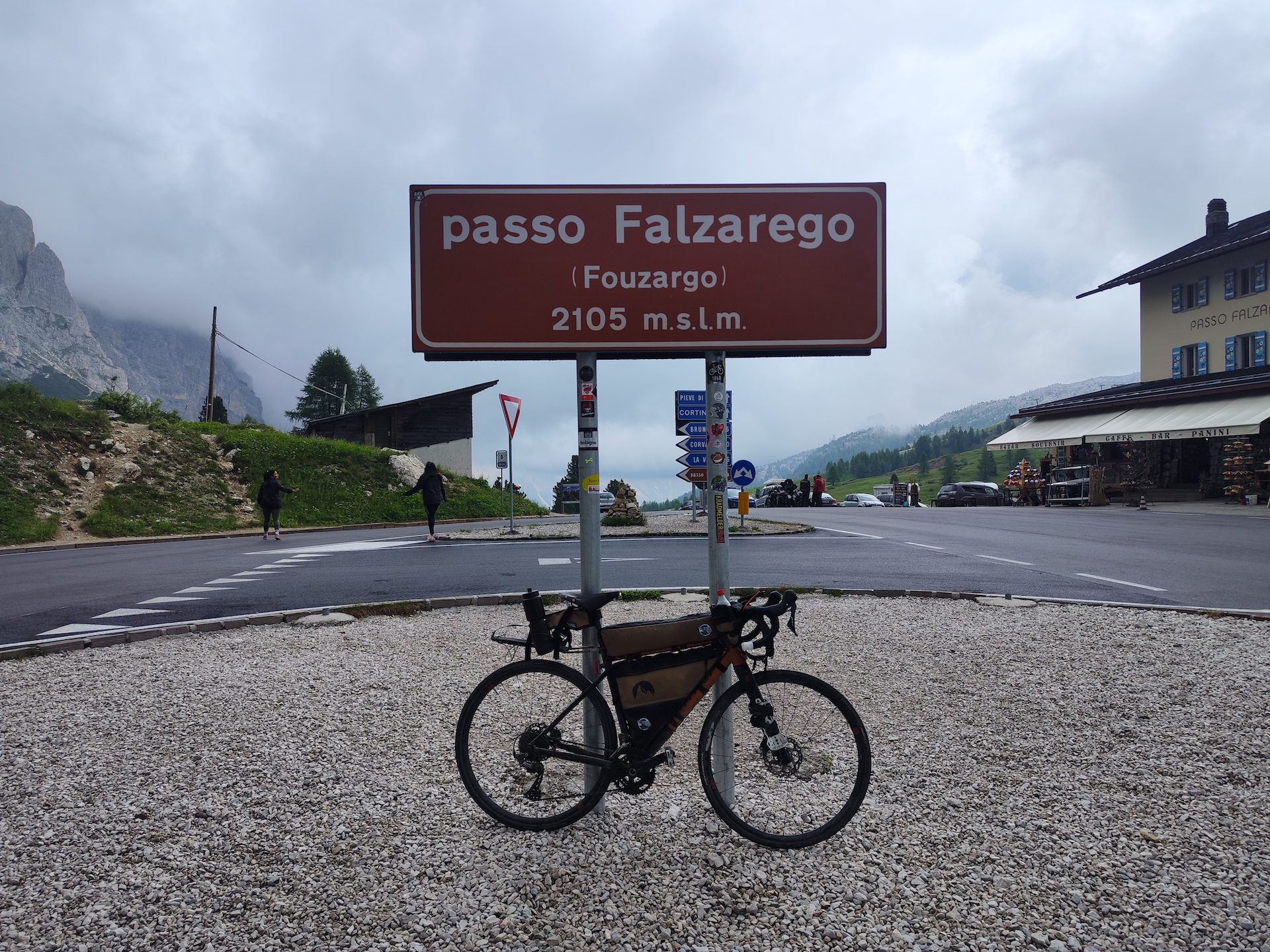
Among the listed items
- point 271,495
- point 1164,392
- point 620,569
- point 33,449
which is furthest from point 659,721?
point 1164,392

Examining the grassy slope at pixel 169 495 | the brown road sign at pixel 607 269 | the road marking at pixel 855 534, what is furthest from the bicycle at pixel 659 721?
the grassy slope at pixel 169 495

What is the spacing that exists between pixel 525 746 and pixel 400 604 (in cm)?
519

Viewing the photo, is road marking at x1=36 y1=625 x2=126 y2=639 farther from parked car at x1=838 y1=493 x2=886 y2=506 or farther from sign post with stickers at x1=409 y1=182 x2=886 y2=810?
parked car at x1=838 y1=493 x2=886 y2=506

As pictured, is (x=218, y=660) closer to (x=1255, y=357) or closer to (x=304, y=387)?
(x=1255, y=357)

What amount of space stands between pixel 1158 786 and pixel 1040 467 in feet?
128

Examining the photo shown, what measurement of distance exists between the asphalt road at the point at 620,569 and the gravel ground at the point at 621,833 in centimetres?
377

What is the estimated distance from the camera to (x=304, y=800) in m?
3.13

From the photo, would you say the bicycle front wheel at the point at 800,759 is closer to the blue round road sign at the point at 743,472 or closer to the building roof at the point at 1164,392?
the blue round road sign at the point at 743,472

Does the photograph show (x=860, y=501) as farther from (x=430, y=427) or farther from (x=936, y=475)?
(x=936, y=475)

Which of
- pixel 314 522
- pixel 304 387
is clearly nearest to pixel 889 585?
pixel 314 522

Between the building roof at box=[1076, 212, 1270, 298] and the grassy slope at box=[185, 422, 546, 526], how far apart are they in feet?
110

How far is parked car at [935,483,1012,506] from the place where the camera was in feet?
131

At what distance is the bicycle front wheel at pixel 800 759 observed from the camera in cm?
276

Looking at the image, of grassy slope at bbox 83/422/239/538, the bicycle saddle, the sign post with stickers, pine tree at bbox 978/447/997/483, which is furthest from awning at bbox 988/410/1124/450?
pine tree at bbox 978/447/997/483
